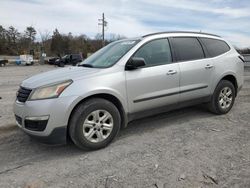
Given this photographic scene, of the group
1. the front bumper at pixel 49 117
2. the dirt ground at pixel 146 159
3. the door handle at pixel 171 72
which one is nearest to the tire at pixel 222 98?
the dirt ground at pixel 146 159

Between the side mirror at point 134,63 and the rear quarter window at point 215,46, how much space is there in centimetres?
183

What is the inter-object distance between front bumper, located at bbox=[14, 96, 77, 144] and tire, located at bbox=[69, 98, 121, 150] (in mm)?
142

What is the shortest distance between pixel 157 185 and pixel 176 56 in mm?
2620

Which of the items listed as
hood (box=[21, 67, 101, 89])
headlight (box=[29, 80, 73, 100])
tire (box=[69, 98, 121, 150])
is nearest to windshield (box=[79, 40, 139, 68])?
hood (box=[21, 67, 101, 89])

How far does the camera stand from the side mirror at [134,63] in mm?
4547

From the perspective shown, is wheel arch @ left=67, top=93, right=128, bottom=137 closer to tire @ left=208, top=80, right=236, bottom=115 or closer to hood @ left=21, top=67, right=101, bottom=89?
hood @ left=21, top=67, right=101, bottom=89

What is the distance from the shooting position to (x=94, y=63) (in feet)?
16.7

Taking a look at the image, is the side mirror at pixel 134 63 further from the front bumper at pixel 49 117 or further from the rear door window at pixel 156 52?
the front bumper at pixel 49 117

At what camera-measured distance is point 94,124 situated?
4.25 meters

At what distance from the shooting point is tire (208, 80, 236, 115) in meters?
5.79

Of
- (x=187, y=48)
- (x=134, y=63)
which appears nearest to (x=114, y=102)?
(x=134, y=63)

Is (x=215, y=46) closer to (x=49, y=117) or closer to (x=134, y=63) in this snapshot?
(x=134, y=63)

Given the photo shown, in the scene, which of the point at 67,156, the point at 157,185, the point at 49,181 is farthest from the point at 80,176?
the point at 157,185

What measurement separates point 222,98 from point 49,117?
3.60m
